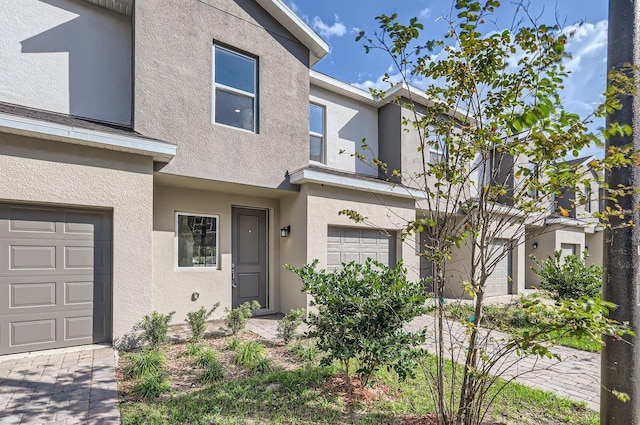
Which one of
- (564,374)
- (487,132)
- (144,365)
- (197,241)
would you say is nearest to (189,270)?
(197,241)

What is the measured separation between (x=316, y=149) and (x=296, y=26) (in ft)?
11.2

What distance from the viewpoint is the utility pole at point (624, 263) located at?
3039 millimetres

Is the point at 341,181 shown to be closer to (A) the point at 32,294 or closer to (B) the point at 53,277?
(B) the point at 53,277

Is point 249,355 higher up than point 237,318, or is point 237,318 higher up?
point 237,318

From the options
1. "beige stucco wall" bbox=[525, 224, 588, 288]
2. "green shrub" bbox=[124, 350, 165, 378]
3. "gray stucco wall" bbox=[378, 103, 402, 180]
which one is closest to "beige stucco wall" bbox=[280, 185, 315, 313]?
"green shrub" bbox=[124, 350, 165, 378]

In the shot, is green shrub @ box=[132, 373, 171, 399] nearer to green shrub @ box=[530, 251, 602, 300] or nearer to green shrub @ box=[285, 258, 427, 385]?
green shrub @ box=[285, 258, 427, 385]

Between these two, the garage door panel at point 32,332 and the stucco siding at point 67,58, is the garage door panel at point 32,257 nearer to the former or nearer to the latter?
the garage door panel at point 32,332

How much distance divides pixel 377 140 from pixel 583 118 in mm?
9306

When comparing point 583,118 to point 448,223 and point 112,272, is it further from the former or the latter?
point 112,272

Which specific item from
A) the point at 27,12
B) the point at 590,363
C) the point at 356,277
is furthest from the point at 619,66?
the point at 27,12

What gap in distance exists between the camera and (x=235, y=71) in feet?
25.8

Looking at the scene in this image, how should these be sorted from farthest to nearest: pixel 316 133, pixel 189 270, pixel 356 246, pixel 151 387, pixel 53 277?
pixel 316 133 → pixel 356 246 → pixel 189 270 → pixel 53 277 → pixel 151 387

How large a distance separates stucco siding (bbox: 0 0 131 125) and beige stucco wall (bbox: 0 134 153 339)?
1795 millimetres

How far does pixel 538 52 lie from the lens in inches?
113
